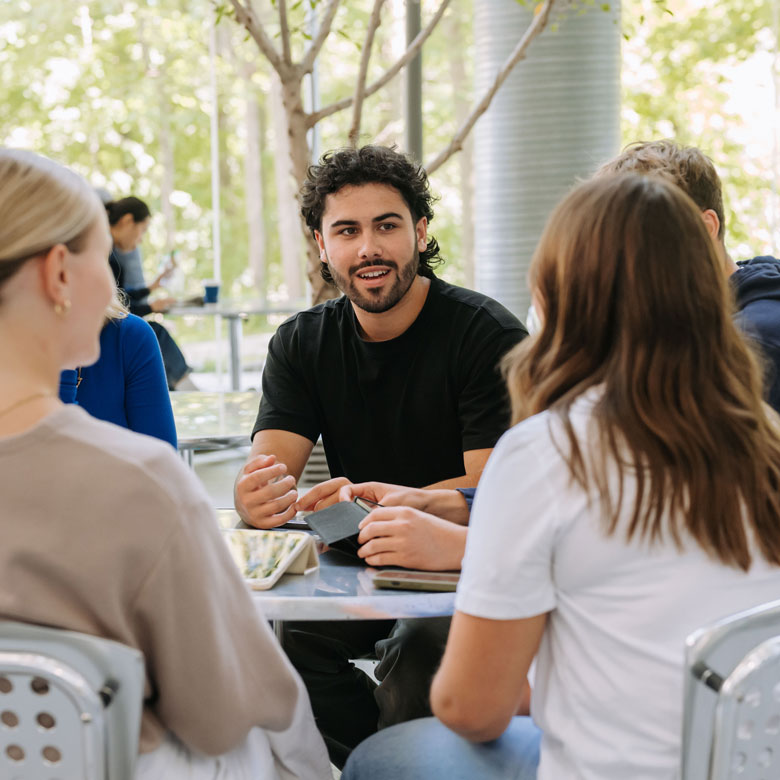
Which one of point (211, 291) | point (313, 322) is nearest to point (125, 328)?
point (313, 322)

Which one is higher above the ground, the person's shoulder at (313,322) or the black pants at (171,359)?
the person's shoulder at (313,322)

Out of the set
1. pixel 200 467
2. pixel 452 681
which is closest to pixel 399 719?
pixel 452 681

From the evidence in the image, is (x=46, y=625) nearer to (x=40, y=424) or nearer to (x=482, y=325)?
(x=40, y=424)

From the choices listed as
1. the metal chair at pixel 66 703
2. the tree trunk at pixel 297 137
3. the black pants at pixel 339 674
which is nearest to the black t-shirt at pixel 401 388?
the black pants at pixel 339 674

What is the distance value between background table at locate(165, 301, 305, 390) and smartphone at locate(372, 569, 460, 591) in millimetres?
4278

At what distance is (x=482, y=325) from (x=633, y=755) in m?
1.26

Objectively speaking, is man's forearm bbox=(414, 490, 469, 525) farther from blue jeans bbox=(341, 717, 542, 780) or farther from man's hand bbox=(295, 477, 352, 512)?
blue jeans bbox=(341, 717, 542, 780)

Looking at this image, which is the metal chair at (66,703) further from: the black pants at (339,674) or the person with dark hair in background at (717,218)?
the person with dark hair in background at (717,218)

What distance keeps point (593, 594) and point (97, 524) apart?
527 millimetres

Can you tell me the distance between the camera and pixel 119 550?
102cm

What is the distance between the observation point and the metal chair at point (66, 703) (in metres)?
0.96

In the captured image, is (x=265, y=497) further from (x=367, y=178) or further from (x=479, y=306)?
(x=367, y=178)

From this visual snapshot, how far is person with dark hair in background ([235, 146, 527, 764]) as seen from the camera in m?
2.12

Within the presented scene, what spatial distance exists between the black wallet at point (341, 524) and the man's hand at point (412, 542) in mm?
41
